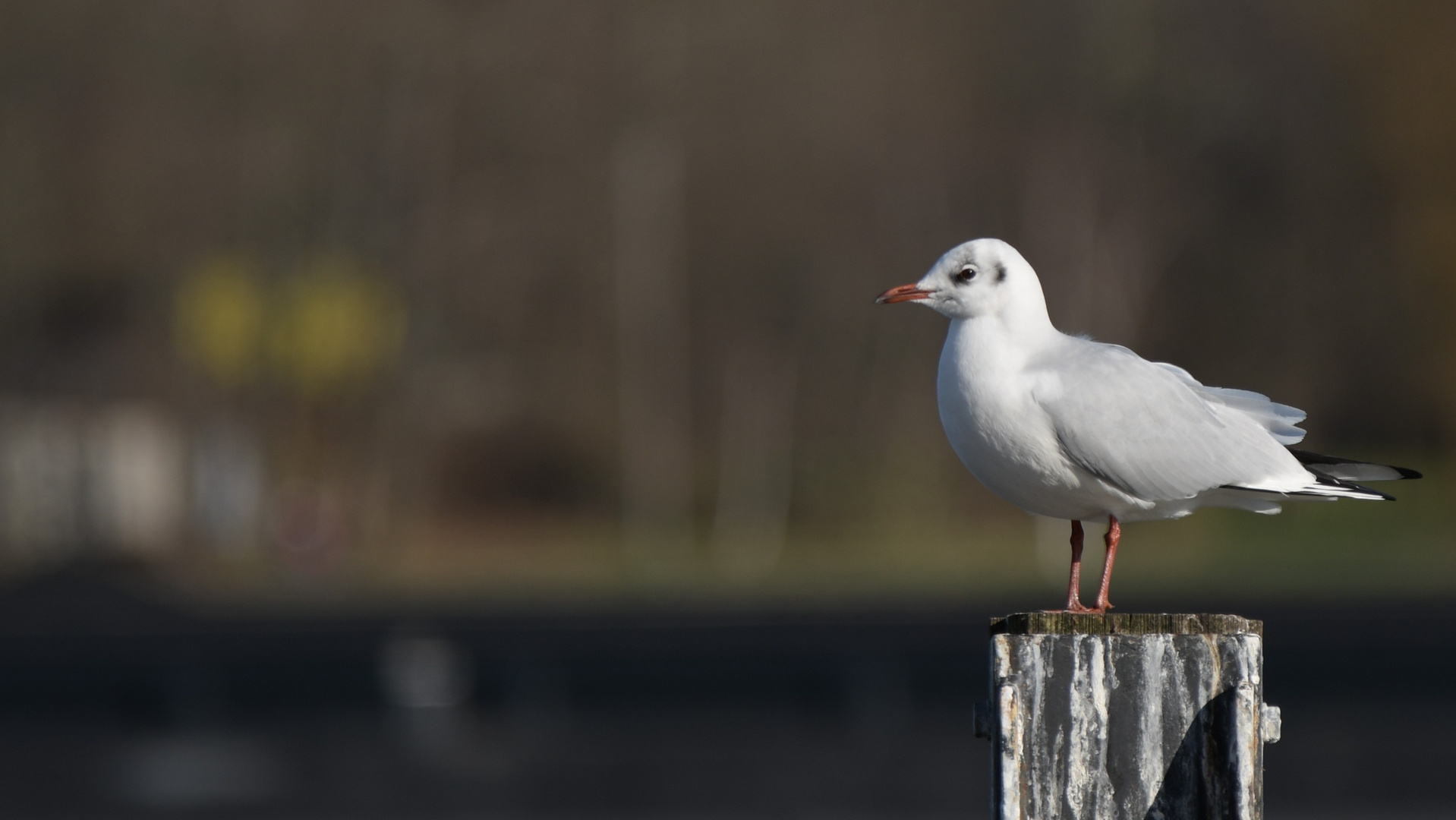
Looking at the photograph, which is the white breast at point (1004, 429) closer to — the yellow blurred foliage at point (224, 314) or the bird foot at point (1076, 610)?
the bird foot at point (1076, 610)

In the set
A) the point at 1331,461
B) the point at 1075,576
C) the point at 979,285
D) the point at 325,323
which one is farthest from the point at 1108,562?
the point at 325,323

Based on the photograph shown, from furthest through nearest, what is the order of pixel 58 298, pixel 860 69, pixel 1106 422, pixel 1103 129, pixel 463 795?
pixel 860 69
pixel 1103 129
pixel 58 298
pixel 463 795
pixel 1106 422

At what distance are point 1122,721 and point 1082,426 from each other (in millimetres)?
1041

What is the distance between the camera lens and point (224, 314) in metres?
26.2

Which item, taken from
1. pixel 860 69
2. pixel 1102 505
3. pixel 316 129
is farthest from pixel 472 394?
pixel 1102 505

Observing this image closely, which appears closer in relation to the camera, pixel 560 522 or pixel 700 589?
pixel 700 589

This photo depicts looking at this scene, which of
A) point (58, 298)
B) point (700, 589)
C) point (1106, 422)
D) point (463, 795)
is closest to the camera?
point (1106, 422)

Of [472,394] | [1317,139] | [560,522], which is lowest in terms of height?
[560,522]

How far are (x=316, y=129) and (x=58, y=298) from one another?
5.60m

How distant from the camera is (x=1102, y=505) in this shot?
3.67 metres

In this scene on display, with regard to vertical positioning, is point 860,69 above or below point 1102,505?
above

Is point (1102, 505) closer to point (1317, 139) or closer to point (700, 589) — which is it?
point (700, 589)

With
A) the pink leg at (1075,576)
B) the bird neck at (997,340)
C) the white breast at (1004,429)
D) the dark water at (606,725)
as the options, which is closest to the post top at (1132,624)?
the pink leg at (1075,576)

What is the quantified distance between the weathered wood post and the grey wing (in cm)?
95
